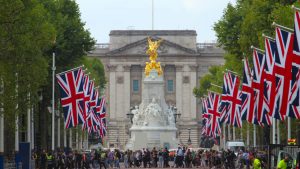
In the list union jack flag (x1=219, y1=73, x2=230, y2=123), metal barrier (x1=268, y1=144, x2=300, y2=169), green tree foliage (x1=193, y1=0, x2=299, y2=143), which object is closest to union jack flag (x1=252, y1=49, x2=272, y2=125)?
metal barrier (x1=268, y1=144, x2=300, y2=169)

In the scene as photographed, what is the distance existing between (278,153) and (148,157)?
47.1m

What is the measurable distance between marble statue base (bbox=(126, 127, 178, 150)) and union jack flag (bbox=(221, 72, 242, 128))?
185ft

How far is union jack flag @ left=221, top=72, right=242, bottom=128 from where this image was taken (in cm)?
7356

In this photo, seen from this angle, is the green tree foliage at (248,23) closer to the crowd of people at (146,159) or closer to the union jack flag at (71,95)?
the crowd of people at (146,159)

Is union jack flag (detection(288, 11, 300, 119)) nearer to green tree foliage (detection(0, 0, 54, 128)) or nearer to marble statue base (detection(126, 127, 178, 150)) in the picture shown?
green tree foliage (detection(0, 0, 54, 128))

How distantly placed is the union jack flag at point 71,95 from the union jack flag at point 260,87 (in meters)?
16.5

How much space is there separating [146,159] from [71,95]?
1068 inches

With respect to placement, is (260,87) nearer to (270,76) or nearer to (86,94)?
(270,76)

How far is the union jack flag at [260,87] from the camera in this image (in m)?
60.0

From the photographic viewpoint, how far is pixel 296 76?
48562 millimetres

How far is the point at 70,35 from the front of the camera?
104 m

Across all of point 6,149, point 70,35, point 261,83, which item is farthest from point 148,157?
point 261,83

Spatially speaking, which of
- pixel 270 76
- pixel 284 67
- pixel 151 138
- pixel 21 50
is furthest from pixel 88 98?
pixel 151 138

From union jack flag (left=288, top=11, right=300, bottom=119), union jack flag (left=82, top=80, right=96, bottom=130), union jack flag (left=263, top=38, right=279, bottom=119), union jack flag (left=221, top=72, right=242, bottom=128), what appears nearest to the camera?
union jack flag (left=288, top=11, right=300, bottom=119)
